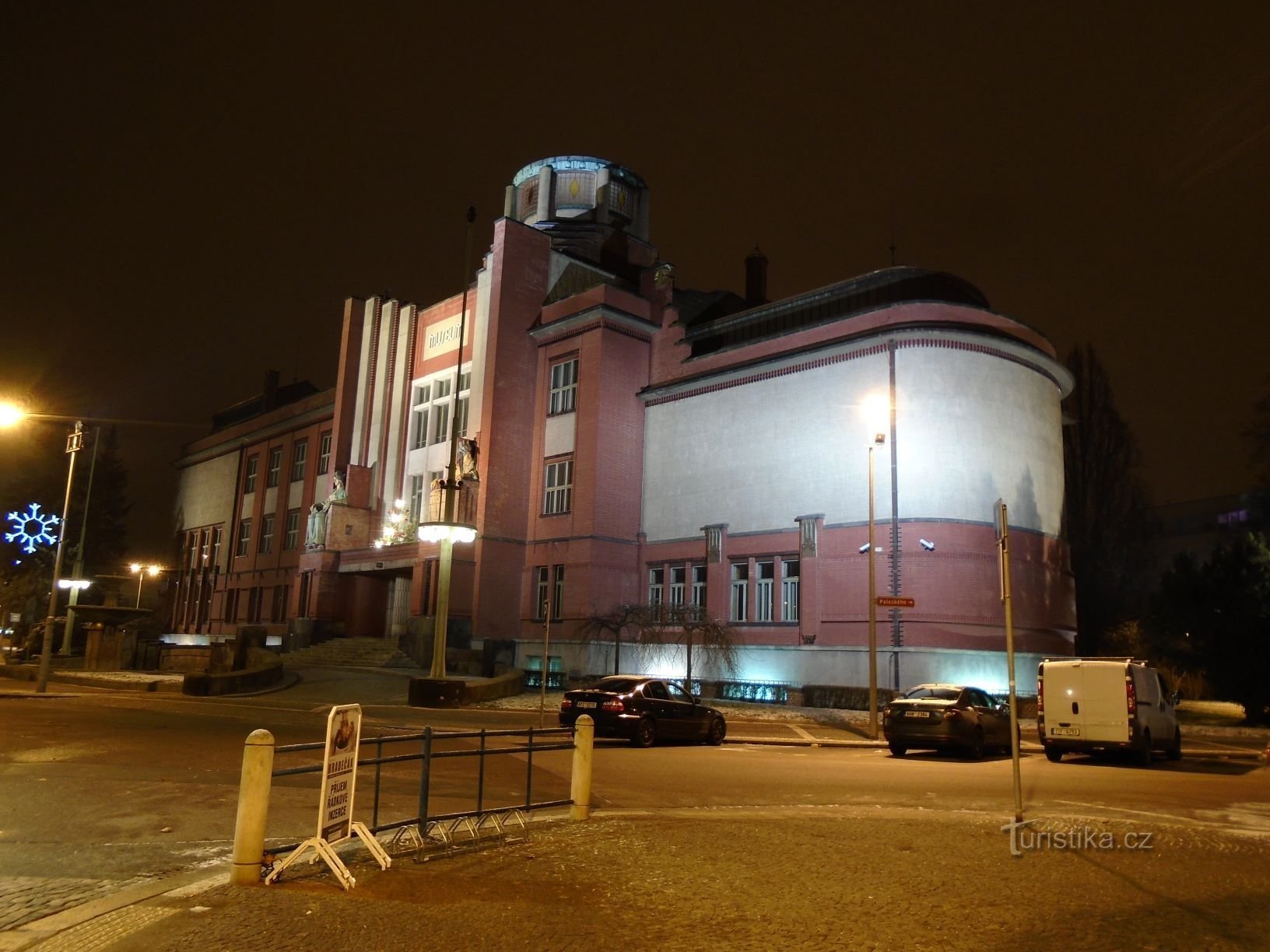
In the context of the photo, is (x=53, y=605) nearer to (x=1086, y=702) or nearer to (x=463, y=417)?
(x=463, y=417)

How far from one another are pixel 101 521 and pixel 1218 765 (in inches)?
2857

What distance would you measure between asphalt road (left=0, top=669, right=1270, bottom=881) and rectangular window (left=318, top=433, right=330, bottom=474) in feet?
117

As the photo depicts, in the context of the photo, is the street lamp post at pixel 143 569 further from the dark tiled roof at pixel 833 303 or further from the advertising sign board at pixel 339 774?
the advertising sign board at pixel 339 774

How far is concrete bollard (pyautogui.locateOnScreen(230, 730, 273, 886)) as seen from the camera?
713cm

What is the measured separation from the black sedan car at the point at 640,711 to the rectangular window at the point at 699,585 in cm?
1769

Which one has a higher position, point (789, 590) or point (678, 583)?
point (678, 583)

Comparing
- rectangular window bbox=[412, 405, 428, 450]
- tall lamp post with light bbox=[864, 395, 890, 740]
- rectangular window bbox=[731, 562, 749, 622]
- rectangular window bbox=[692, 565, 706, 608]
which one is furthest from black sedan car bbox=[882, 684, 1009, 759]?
rectangular window bbox=[412, 405, 428, 450]

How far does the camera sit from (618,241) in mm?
50375

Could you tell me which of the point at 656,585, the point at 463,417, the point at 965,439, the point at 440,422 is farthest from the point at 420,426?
the point at 965,439

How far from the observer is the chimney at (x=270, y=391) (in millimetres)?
68188

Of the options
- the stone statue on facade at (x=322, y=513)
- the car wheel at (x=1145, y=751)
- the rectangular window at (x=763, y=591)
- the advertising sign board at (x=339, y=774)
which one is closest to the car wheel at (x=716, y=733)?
the car wheel at (x=1145, y=751)

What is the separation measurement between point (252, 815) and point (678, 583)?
33091mm

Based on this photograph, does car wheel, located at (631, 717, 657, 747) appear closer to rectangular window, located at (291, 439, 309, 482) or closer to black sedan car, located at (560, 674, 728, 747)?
black sedan car, located at (560, 674, 728, 747)

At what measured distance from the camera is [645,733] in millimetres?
A: 19469
